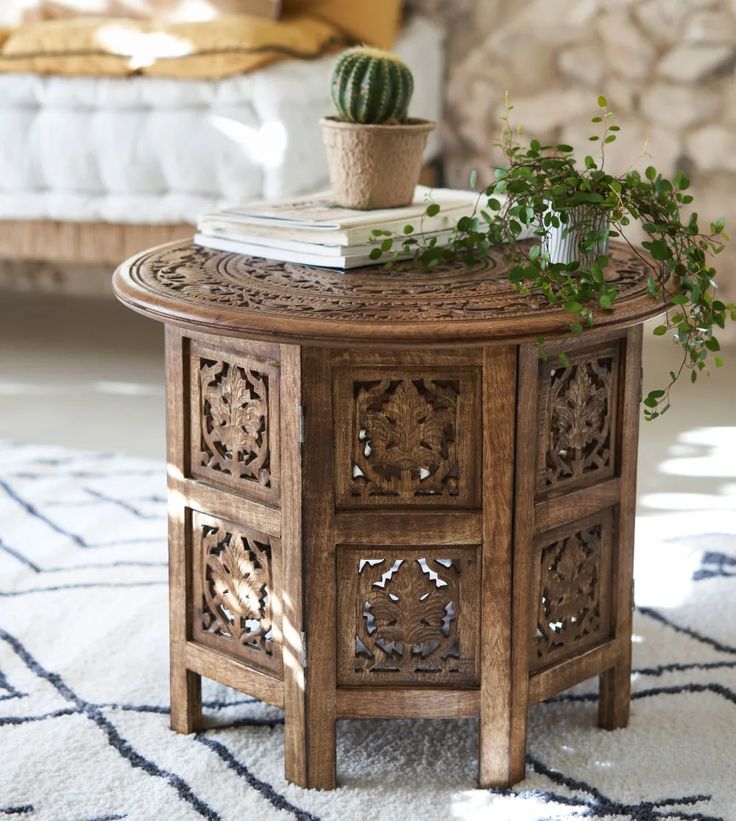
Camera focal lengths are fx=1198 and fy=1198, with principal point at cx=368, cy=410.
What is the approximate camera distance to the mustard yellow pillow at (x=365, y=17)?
9.84ft

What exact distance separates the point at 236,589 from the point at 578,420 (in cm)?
43

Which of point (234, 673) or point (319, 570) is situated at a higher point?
point (319, 570)

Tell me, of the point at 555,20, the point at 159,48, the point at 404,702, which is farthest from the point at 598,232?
the point at 555,20

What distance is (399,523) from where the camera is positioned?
1.25 m

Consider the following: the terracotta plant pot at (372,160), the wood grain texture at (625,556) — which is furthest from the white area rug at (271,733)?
the terracotta plant pot at (372,160)

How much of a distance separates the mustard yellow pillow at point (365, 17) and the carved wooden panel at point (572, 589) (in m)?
1.92

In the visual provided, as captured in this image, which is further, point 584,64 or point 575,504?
point 584,64

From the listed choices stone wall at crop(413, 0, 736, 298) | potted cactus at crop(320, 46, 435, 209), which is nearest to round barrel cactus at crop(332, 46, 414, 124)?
potted cactus at crop(320, 46, 435, 209)

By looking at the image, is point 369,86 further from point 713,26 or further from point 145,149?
point 713,26

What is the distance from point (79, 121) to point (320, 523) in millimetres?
1643

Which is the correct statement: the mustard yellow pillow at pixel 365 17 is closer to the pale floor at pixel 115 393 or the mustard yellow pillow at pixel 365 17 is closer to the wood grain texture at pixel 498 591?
the pale floor at pixel 115 393

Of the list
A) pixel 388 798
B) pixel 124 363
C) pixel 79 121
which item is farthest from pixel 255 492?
pixel 124 363

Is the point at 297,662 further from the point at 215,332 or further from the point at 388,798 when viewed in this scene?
the point at 215,332

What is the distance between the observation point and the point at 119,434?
2.56m
